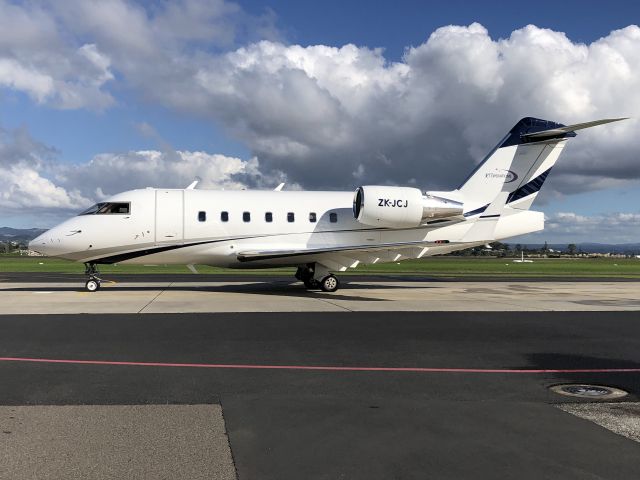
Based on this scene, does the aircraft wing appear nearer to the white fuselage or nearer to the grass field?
the white fuselage

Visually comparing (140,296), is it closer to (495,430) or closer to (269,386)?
(269,386)

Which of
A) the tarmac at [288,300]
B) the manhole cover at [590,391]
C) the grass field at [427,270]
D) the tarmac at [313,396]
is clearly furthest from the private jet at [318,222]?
the manhole cover at [590,391]

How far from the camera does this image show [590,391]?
7508 millimetres

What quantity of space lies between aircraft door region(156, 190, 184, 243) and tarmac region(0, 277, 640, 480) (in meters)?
6.39

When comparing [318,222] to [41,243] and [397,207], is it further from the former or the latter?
A: [41,243]

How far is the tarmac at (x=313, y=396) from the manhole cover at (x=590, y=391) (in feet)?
0.56

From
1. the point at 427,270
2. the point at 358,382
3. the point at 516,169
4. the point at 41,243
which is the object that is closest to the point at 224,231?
the point at 41,243

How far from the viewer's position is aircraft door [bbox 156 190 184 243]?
69.5ft

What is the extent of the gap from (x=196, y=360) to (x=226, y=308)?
24.3 feet

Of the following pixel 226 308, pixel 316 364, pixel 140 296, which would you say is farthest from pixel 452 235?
pixel 316 364

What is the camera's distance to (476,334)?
1232 cm

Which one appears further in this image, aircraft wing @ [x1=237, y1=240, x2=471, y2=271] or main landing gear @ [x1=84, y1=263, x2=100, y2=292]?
main landing gear @ [x1=84, y1=263, x2=100, y2=292]

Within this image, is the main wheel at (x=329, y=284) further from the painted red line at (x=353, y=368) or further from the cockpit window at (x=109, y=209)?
the painted red line at (x=353, y=368)

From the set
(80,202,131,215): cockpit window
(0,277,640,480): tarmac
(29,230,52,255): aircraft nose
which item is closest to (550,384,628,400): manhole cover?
(0,277,640,480): tarmac
